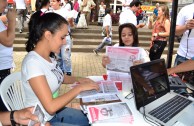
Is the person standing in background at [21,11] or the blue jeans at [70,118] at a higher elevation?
the person standing in background at [21,11]

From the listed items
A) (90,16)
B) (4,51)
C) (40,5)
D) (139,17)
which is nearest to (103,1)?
(90,16)

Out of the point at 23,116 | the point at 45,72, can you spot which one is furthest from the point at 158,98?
the point at 23,116

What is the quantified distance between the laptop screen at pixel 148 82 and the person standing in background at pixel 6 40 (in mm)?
1362

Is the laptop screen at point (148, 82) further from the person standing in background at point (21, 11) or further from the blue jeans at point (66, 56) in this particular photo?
the person standing in background at point (21, 11)

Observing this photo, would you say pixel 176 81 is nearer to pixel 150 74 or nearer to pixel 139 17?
pixel 150 74

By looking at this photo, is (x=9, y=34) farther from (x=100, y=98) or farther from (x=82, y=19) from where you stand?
(x=82, y=19)

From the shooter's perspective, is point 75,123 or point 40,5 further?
point 40,5

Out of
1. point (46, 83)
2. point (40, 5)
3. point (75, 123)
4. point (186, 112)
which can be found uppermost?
point (40, 5)

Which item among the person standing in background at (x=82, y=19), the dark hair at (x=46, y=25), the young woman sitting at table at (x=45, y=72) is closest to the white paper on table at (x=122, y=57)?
the young woman sitting at table at (x=45, y=72)

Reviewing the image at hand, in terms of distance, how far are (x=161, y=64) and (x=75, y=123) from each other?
86cm

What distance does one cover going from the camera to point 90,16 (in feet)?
40.6

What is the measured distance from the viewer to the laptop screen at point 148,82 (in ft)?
5.04

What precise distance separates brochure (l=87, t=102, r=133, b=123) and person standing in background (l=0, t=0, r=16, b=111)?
1236mm

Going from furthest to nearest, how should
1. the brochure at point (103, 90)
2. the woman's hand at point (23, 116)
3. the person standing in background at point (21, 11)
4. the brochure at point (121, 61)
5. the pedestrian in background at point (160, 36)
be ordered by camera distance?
the person standing in background at point (21, 11)
the pedestrian in background at point (160, 36)
the brochure at point (121, 61)
the brochure at point (103, 90)
the woman's hand at point (23, 116)
